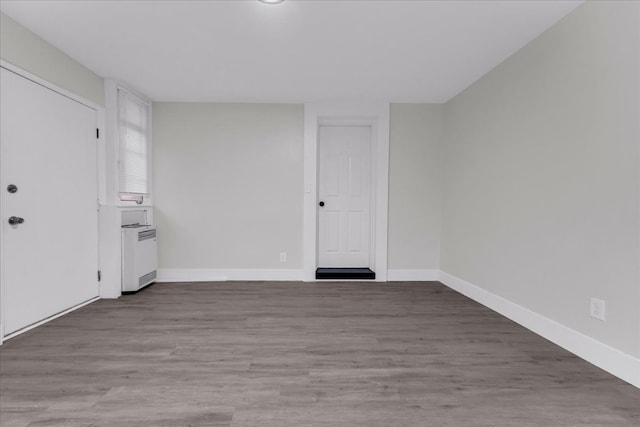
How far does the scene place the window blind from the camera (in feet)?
13.0

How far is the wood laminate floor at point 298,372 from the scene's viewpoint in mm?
1675

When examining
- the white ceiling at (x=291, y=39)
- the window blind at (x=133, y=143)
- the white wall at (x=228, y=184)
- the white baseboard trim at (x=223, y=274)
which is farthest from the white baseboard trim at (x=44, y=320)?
the white ceiling at (x=291, y=39)

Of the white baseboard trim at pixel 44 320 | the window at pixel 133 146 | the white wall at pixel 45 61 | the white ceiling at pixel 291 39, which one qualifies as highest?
the white ceiling at pixel 291 39

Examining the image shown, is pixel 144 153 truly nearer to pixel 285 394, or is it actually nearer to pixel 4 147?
pixel 4 147

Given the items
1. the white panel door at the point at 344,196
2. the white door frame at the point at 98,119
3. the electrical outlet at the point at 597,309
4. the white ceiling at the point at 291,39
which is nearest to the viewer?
the electrical outlet at the point at 597,309

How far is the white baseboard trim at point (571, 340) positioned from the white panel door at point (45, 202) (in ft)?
13.7

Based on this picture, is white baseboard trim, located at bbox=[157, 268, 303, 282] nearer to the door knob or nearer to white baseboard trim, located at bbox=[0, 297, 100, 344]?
white baseboard trim, located at bbox=[0, 297, 100, 344]

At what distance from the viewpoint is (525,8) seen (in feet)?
7.84

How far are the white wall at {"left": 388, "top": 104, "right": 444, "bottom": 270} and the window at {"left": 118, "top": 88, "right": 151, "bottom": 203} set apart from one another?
329cm

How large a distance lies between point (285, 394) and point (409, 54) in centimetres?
295

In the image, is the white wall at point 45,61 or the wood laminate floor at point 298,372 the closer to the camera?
the wood laminate floor at point 298,372

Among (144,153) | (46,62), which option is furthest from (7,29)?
(144,153)

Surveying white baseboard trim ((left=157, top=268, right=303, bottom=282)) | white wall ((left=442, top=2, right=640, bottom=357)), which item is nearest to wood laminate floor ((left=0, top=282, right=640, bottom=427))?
white wall ((left=442, top=2, right=640, bottom=357))

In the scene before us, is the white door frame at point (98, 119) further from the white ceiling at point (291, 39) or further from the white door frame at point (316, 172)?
the white door frame at point (316, 172)
